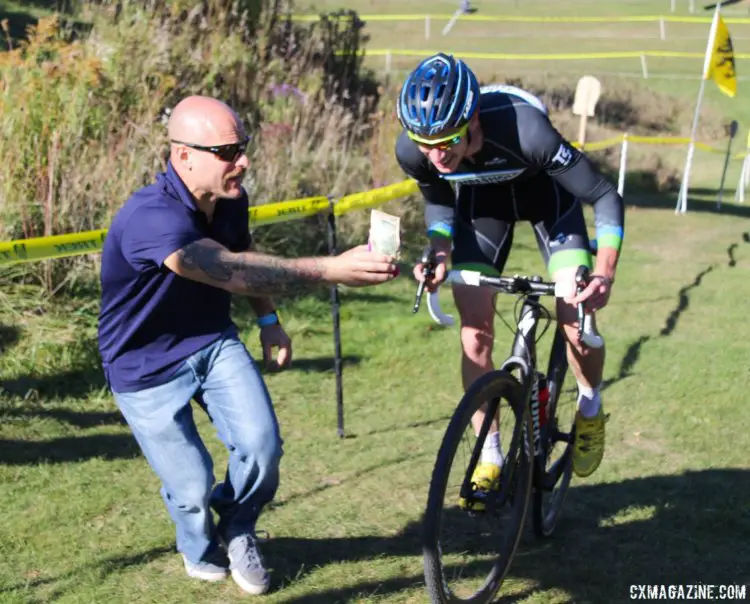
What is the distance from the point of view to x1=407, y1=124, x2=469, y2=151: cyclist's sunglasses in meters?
4.15

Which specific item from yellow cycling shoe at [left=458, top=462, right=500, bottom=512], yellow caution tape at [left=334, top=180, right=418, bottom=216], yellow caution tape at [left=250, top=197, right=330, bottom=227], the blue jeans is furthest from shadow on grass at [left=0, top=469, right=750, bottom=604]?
yellow caution tape at [left=334, top=180, right=418, bottom=216]

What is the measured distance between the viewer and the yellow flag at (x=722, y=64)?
16.1 m

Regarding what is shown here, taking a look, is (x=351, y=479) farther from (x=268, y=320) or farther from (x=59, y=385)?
(x=59, y=385)

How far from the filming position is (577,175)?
4.48 meters

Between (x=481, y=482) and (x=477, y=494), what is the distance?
0.05 meters

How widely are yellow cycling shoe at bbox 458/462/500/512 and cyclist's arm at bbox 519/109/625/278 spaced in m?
0.99

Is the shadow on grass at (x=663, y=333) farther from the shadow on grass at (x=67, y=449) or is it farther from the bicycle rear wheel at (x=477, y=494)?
the shadow on grass at (x=67, y=449)

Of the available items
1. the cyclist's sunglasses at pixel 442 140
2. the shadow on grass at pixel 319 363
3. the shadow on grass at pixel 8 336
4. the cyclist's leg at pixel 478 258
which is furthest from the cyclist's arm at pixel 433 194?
the shadow on grass at pixel 8 336

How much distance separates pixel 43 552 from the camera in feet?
15.4

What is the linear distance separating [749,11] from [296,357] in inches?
1453

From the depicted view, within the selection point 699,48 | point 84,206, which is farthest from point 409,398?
point 699,48

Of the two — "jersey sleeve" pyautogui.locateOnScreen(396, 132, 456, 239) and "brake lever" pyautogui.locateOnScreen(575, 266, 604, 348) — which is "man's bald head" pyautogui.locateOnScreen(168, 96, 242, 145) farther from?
"brake lever" pyautogui.locateOnScreen(575, 266, 604, 348)

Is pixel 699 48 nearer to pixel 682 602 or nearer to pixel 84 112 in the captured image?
pixel 84 112

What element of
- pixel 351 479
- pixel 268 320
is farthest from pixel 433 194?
pixel 351 479
